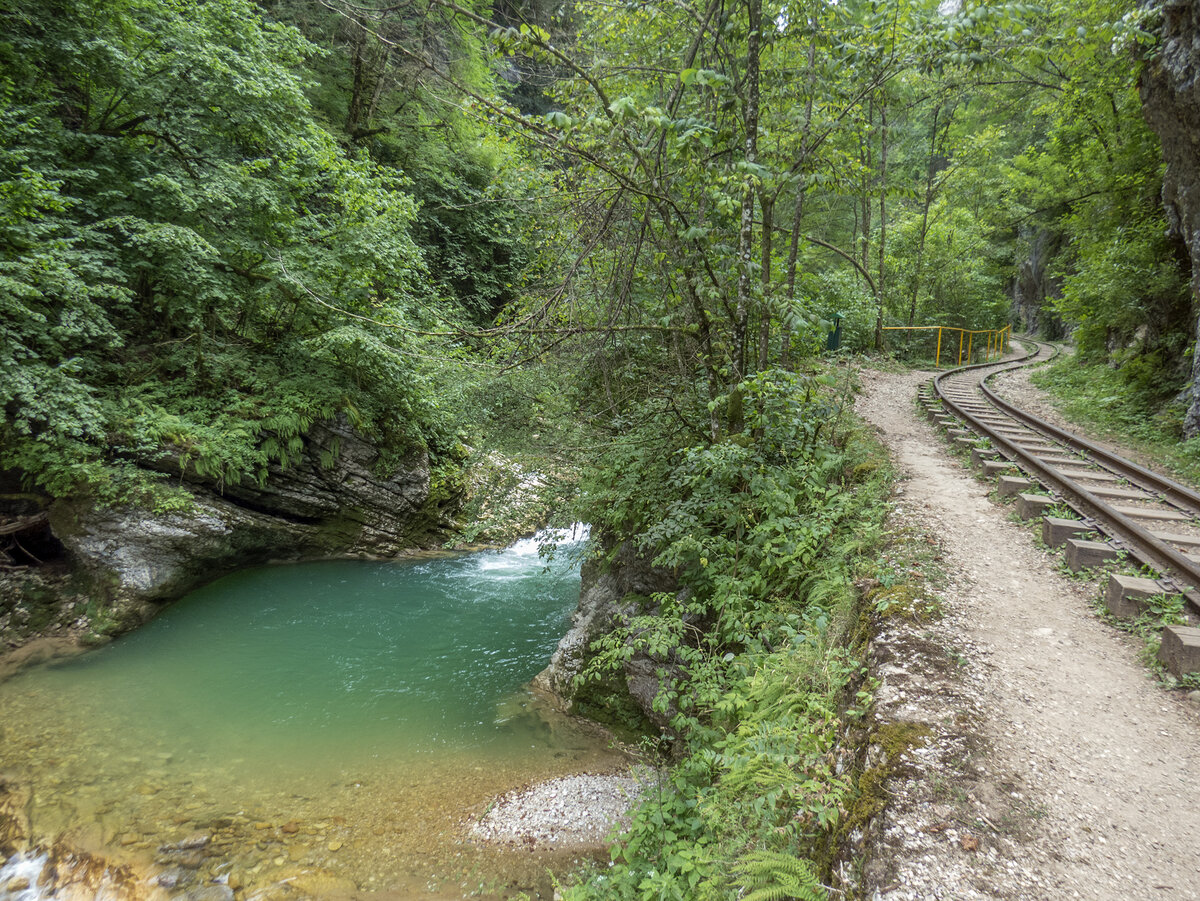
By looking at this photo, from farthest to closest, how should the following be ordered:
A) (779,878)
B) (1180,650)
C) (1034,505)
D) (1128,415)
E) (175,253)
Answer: (1128,415)
(175,253)
(1034,505)
(1180,650)
(779,878)

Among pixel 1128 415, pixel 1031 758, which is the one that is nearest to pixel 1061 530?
pixel 1031 758

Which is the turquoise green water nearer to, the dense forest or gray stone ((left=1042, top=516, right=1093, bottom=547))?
the dense forest

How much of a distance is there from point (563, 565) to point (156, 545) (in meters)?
7.20

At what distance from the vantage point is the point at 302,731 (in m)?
7.11

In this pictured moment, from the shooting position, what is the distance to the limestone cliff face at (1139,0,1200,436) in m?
8.02

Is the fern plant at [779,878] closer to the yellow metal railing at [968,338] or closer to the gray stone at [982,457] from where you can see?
the gray stone at [982,457]

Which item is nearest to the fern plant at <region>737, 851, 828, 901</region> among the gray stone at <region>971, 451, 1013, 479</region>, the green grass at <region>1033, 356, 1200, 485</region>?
the gray stone at <region>971, 451, 1013, 479</region>

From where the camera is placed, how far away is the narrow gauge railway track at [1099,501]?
4.21m

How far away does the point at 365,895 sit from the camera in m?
4.98

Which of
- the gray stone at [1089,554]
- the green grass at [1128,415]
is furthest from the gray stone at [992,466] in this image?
the gray stone at [1089,554]

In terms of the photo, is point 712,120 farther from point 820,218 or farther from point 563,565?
point 820,218

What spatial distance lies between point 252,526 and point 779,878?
35.6 ft

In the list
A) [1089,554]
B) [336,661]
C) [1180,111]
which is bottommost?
[336,661]

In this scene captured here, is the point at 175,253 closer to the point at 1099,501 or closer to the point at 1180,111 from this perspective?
the point at 1099,501
